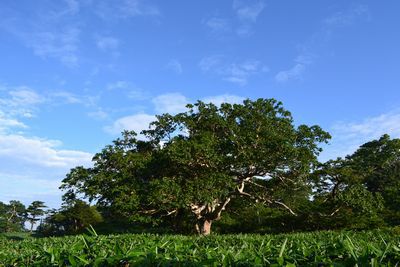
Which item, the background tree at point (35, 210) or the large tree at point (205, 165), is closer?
the large tree at point (205, 165)

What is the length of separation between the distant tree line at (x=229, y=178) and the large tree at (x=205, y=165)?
65 mm

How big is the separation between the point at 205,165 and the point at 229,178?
79.3 inches

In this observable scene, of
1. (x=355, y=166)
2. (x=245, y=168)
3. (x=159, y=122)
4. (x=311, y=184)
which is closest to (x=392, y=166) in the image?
(x=355, y=166)

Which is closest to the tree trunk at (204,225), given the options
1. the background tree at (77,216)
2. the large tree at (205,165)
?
the large tree at (205,165)

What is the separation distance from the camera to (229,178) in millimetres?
23766

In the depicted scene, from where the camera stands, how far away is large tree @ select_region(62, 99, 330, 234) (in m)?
23.4

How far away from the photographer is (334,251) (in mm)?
2111

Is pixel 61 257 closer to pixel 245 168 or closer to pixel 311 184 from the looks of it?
pixel 245 168

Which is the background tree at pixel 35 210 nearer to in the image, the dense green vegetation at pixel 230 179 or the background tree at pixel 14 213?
the background tree at pixel 14 213

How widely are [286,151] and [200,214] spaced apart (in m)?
7.51

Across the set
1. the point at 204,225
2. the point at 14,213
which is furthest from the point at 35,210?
the point at 204,225

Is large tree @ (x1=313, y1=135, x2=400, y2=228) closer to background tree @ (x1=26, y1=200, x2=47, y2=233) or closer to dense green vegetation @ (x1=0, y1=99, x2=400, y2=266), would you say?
dense green vegetation @ (x1=0, y1=99, x2=400, y2=266)

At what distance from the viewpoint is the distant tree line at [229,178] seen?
23594mm

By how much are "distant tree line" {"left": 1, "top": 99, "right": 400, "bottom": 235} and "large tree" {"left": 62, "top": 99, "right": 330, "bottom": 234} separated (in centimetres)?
6
